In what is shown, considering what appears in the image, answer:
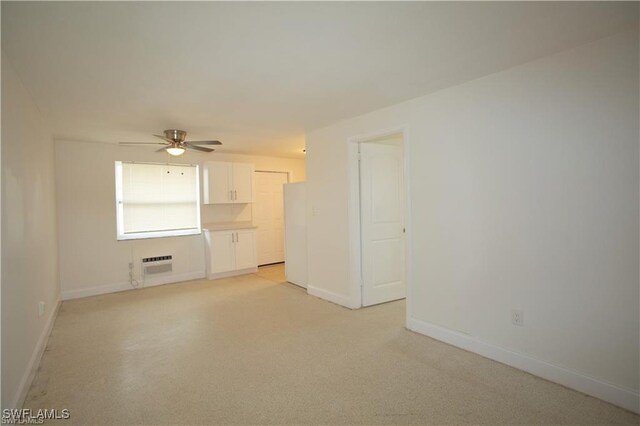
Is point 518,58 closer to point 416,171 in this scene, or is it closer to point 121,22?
point 416,171

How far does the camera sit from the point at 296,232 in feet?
17.7

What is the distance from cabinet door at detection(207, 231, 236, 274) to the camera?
583cm

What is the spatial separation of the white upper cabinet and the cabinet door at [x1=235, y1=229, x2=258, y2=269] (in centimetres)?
64

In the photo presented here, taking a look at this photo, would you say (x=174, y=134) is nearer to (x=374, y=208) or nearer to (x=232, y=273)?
(x=374, y=208)

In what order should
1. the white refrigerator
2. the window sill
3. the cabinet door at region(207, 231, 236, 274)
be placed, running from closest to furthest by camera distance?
the white refrigerator → the window sill → the cabinet door at region(207, 231, 236, 274)

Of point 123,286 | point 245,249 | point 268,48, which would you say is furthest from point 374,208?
point 123,286

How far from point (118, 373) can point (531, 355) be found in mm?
3225

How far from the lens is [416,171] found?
3305 mm

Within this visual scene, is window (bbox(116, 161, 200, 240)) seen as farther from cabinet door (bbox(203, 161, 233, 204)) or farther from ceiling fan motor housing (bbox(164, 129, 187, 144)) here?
ceiling fan motor housing (bbox(164, 129, 187, 144))

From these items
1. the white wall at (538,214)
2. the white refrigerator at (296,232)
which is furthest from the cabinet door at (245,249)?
the white wall at (538,214)

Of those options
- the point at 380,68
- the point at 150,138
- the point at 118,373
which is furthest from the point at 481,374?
the point at 150,138

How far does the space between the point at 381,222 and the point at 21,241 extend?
3545 mm

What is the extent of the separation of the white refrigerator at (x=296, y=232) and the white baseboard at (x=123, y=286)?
5.89ft

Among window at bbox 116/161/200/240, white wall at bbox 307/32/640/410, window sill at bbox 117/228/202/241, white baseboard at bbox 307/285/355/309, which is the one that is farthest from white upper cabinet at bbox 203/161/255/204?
white wall at bbox 307/32/640/410
